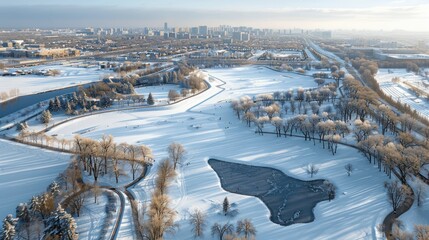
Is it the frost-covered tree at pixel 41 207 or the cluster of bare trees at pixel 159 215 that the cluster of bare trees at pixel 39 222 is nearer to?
the frost-covered tree at pixel 41 207

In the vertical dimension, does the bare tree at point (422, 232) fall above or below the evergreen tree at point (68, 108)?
below

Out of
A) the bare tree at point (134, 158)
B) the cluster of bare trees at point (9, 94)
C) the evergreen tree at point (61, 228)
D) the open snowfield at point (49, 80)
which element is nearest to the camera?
the evergreen tree at point (61, 228)

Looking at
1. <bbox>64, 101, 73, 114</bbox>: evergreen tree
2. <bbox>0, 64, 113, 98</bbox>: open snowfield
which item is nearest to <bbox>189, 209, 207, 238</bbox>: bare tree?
<bbox>64, 101, 73, 114</bbox>: evergreen tree

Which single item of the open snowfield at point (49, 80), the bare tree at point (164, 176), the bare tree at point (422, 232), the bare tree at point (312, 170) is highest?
the open snowfield at point (49, 80)

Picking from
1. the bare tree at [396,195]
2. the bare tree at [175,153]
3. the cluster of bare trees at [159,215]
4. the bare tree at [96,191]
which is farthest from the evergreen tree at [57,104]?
the bare tree at [396,195]

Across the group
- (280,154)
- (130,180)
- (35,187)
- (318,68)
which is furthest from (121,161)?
(318,68)

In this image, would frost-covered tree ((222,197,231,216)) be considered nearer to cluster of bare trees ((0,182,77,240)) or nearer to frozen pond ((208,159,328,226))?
frozen pond ((208,159,328,226))

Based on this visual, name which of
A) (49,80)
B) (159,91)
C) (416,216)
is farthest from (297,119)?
(49,80)
